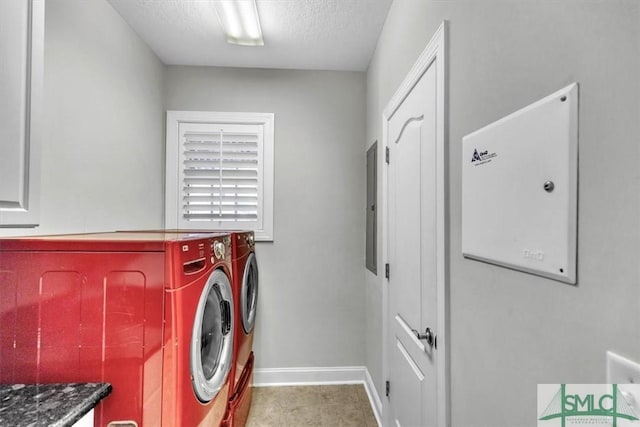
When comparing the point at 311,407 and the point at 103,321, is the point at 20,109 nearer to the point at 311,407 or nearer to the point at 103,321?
the point at 103,321

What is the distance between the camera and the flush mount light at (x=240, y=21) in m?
1.81

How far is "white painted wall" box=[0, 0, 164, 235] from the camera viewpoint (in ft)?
4.88

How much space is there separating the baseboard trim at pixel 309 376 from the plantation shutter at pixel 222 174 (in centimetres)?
127

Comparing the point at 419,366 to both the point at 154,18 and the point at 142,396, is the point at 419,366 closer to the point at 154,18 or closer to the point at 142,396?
the point at 142,396

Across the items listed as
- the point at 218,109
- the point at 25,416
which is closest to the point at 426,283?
the point at 25,416

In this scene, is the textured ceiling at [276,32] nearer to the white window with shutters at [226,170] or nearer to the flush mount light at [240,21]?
the flush mount light at [240,21]

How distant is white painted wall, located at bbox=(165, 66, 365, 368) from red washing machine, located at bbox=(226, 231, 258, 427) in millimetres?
398

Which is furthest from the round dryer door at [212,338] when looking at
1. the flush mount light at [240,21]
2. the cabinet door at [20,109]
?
the flush mount light at [240,21]

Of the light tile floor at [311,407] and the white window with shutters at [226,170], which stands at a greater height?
the white window with shutters at [226,170]

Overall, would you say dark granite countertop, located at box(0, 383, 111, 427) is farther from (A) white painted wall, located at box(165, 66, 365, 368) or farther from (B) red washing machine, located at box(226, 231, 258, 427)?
(A) white painted wall, located at box(165, 66, 365, 368)

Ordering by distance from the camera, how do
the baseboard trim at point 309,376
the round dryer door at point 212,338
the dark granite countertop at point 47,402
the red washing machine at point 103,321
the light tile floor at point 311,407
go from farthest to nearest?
the baseboard trim at point 309,376 → the light tile floor at point 311,407 → the round dryer door at point 212,338 → the red washing machine at point 103,321 → the dark granite countertop at point 47,402

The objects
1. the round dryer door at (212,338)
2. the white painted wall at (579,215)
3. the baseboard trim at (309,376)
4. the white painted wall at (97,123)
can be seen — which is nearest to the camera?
the white painted wall at (579,215)

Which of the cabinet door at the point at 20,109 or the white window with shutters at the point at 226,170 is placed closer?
the cabinet door at the point at 20,109

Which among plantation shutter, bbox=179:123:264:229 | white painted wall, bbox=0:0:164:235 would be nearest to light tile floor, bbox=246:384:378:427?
plantation shutter, bbox=179:123:264:229
